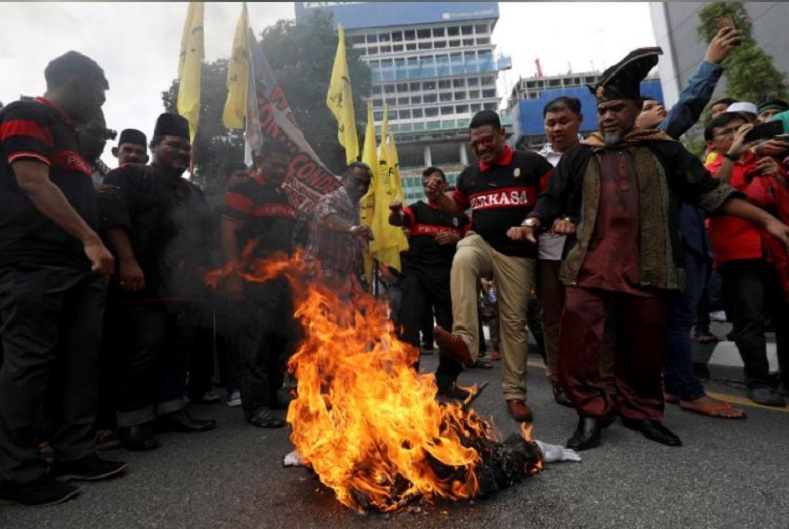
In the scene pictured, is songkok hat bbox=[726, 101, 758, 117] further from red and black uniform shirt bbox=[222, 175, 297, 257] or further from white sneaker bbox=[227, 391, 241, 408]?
white sneaker bbox=[227, 391, 241, 408]

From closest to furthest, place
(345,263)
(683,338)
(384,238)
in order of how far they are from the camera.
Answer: (683,338), (345,263), (384,238)

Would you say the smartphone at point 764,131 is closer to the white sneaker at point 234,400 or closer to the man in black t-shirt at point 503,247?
the man in black t-shirt at point 503,247

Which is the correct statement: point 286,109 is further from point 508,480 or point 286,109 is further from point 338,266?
point 508,480

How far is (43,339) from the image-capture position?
8.57 ft

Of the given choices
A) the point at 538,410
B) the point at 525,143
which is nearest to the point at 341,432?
the point at 538,410

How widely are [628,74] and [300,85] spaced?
16554mm

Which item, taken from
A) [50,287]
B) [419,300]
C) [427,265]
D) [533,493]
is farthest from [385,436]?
[427,265]

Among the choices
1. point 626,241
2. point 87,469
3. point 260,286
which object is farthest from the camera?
point 260,286

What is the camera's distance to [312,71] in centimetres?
1916

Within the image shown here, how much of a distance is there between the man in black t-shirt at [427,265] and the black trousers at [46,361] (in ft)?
8.17

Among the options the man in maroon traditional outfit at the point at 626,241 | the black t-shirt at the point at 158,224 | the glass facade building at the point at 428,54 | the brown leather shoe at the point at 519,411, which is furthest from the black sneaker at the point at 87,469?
the glass facade building at the point at 428,54

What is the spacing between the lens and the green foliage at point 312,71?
16422 millimetres

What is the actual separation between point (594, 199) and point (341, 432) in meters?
2.04

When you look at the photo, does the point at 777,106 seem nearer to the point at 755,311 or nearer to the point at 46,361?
the point at 755,311
